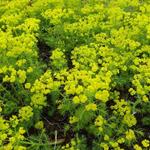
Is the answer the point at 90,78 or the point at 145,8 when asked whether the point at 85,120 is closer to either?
the point at 90,78

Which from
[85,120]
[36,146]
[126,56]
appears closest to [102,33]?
[126,56]

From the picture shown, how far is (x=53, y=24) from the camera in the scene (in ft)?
15.5

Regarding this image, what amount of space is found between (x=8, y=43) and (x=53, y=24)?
2.56 ft

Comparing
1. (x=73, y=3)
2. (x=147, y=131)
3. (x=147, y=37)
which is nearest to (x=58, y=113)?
(x=147, y=131)

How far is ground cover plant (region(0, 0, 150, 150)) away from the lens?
3.48m

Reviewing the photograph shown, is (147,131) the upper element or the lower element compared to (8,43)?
lower

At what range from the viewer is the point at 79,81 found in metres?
3.96

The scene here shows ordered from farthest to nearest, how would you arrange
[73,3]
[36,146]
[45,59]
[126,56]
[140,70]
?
1. [73,3]
2. [45,59]
3. [126,56]
4. [140,70]
5. [36,146]

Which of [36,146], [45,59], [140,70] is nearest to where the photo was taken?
[36,146]

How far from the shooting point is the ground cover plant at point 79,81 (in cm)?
348

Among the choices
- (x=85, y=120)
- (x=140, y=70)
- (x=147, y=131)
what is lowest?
(x=147, y=131)

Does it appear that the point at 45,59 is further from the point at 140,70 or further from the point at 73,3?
the point at 140,70

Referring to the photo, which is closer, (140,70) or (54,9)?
(140,70)

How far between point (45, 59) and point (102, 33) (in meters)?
0.77
